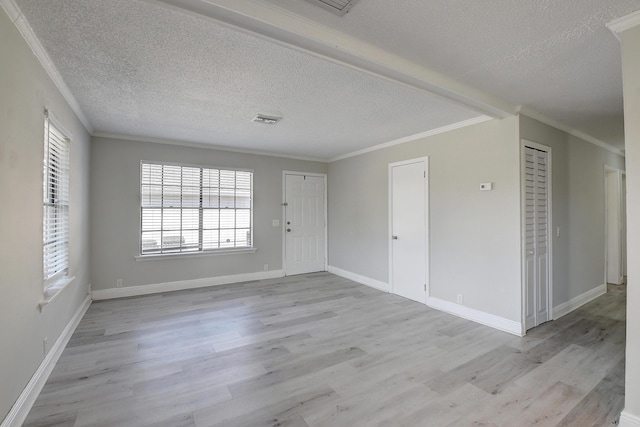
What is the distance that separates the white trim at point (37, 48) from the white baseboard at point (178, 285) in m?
2.64

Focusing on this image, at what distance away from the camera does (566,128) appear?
3.75 m

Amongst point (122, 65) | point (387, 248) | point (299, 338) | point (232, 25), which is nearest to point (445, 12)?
point (232, 25)

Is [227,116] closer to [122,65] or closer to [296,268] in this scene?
[122,65]

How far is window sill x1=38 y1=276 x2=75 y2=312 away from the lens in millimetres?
2225

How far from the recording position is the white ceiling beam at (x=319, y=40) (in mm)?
1521

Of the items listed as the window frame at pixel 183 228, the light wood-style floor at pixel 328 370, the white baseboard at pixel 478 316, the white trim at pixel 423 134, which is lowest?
the light wood-style floor at pixel 328 370

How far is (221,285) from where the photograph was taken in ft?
16.6

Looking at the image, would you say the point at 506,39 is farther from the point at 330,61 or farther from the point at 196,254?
the point at 196,254

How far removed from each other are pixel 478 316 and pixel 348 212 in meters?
2.90

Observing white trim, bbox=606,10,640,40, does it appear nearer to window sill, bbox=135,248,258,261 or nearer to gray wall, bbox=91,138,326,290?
gray wall, bbox=91,138,326,290

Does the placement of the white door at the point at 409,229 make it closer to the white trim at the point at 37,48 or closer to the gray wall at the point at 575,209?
the gray wall at the point at 575,209

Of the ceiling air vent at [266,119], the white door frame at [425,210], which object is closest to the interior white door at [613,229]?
the white door frame at [425,210]

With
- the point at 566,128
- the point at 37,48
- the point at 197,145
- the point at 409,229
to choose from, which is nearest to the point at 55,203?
A: the point at 37,48

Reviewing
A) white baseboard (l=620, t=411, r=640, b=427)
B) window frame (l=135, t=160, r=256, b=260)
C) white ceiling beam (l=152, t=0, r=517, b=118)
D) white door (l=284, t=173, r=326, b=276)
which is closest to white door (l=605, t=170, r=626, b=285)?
white ceiling beam (l=152, t=0, r=517, b=118)
